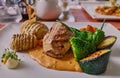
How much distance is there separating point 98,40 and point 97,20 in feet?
1.45

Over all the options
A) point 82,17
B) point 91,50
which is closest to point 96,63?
point 91,50

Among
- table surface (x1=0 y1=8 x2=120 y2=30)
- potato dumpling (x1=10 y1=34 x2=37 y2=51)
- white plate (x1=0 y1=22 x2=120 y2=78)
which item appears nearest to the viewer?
white plate (x1=0 y1=22 x2=120 y2=78)

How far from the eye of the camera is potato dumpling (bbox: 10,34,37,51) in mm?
708

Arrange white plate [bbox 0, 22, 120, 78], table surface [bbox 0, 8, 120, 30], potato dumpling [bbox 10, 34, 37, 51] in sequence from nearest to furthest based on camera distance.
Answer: white plate [bbox 0, 22, 120, 78]
potato dumpling [bbox 10, 34, 37, 51]
table surface [bbox 0, 8, 120, 30]

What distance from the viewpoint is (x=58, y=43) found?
670 millimetres

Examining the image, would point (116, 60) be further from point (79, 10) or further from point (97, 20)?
point (79, 10)

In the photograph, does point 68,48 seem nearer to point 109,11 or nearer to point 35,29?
point 35,29

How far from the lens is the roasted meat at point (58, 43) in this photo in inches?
26.2

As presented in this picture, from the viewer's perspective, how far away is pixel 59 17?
1.11 m

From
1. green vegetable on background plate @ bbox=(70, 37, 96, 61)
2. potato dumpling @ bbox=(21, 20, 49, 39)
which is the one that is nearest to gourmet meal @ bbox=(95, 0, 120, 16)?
potato dumpling @ bbox=(21, 20, 49, 39)

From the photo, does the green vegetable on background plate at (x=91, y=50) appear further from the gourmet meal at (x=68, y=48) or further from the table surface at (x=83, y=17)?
the table surface at (x=83, y=17)

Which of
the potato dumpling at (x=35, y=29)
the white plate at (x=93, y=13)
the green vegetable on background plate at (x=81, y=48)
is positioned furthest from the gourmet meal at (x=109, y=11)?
the green vegetable on background plate at (x=81, y=48)

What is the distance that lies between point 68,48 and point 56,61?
0.06 m

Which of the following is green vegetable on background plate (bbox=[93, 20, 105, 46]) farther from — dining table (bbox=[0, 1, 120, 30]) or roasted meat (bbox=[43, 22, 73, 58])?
dining table (bbox=[0, 1, 120, 30])
